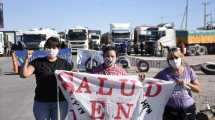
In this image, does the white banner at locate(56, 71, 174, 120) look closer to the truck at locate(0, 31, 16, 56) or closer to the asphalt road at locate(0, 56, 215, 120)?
the asphalt road at locate(0, 56, 215, 120)

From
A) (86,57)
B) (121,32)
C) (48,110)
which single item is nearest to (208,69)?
(86,57)

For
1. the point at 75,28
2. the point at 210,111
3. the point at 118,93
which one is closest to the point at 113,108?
the point at 118,93

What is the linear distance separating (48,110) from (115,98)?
36.8 inches

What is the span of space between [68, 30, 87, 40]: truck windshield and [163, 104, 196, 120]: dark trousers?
5123 cm

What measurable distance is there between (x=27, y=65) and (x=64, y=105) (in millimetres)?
741

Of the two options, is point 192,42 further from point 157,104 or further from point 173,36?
point 157,104

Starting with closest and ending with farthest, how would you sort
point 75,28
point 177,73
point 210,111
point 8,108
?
point 177,73
point 210,111
point 8,108
point 75,28

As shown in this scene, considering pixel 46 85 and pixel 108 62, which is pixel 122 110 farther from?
pixel 46 85

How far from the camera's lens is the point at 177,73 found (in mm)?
7188

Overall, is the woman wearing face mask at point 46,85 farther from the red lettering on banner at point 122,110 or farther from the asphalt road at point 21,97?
the asphalt road at point 21,97

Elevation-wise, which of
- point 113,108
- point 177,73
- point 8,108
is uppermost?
point 177,73

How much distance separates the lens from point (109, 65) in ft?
23.9

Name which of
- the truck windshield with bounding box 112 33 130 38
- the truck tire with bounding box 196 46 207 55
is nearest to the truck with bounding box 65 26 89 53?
the truck windshield with bounding box 112 33 130 38

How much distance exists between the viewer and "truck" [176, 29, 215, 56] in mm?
60612
